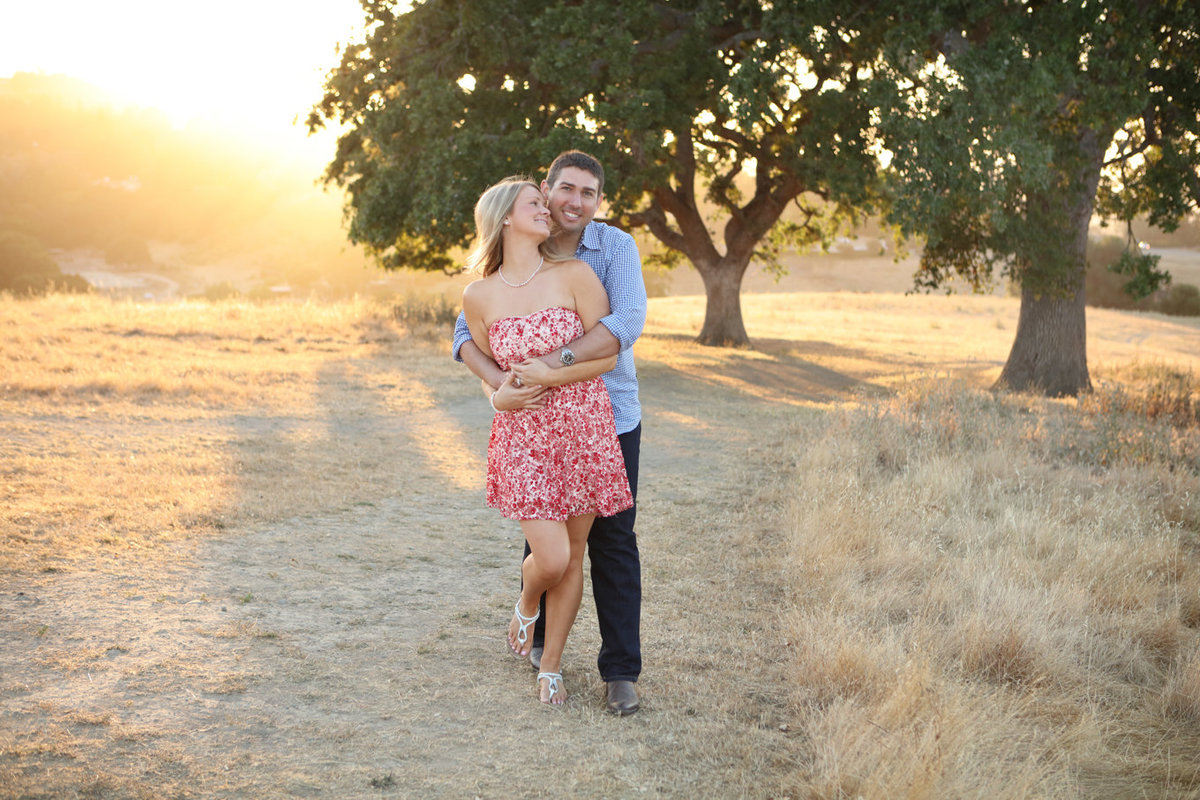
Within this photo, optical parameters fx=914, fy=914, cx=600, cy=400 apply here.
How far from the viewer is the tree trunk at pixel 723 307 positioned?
2027 cm

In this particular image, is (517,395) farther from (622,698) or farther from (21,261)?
(21,261)

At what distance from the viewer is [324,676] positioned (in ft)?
13.2

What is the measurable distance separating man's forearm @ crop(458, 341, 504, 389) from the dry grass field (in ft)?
4.51

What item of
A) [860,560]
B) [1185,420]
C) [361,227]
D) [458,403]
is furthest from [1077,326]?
[361,227]

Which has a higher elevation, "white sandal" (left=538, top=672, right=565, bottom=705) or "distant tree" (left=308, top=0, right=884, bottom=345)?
"distant tree" (left=308, top=0, right=884, bottom=345)

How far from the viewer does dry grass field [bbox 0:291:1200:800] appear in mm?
3322

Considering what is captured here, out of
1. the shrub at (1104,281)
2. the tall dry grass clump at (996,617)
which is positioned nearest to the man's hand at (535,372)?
the tall dry grass clump at (996,617)

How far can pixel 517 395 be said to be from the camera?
11.6ft

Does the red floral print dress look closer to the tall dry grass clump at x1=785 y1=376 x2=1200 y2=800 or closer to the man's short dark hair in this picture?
the man's short dark hair

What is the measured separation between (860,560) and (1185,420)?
7.38 m

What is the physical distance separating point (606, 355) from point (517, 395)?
15.0 inches

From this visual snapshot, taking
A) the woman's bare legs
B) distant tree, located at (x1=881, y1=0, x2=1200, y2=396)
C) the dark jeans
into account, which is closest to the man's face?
the dark jeans

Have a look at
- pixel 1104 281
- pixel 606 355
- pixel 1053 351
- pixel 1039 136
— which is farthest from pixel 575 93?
pixel 1104 281

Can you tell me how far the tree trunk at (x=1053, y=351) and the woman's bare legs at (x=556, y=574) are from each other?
39.1 ft
